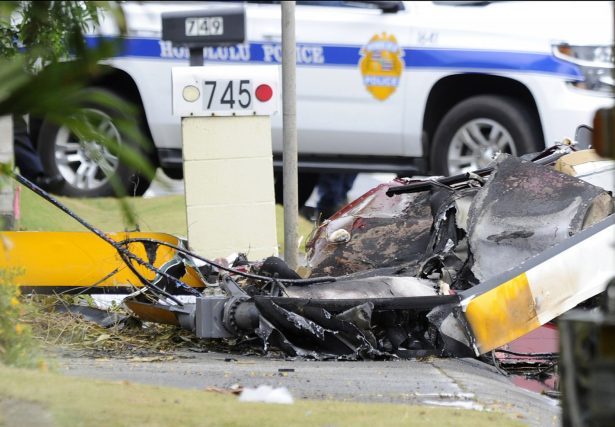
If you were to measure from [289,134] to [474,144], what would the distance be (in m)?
3.01

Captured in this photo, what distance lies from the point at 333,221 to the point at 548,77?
3.60m

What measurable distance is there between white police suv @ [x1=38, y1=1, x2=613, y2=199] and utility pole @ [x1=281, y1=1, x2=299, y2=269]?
251cm

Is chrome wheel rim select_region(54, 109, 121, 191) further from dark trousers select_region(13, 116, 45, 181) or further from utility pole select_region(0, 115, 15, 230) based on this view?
utility pole select_region(0, 115, 15, 230)

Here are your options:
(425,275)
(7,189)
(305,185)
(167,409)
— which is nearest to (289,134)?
(425,275)

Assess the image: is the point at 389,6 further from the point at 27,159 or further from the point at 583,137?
the point at 27,159

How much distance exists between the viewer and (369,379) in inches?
242

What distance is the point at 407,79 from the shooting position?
11.3 meters

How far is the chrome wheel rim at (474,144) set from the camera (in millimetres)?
11398

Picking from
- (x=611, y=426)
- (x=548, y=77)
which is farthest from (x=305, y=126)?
(x=611, y=426)

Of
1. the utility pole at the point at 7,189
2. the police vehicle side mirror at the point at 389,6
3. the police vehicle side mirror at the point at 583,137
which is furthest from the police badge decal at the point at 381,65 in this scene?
the utility pole at the point at 7,189

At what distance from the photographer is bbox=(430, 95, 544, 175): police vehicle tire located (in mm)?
11328

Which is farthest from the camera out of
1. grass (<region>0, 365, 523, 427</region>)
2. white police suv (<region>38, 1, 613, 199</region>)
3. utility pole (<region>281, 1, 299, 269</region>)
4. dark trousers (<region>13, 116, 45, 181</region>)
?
dark trousers (<region>13, 116, 45, 181</region>)

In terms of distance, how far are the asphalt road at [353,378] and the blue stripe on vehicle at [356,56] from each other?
4890mm

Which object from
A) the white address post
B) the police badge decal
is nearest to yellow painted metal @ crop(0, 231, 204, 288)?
the white address post
